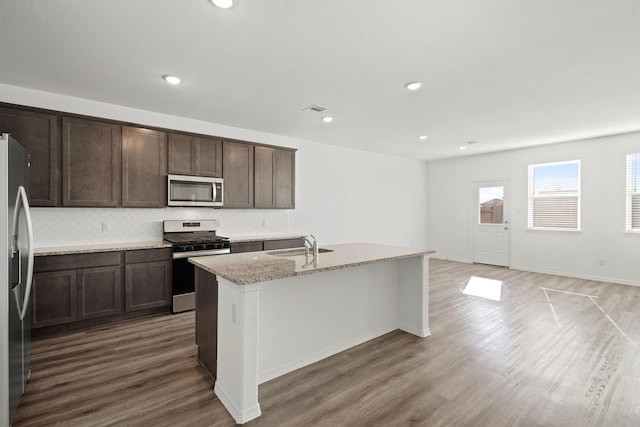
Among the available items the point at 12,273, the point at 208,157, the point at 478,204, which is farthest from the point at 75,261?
the point at 478,204

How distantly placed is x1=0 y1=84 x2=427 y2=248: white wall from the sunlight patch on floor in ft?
7.45

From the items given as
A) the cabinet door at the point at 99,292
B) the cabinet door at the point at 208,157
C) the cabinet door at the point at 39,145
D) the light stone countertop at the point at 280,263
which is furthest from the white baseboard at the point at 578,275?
the cabinet door at the point at 39,145

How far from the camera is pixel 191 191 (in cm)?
435

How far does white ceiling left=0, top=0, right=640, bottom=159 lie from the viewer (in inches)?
83.4

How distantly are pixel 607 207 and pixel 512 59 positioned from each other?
470cm

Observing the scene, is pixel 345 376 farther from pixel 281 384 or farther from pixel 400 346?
pixel 400 346

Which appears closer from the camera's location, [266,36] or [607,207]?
[266,36]

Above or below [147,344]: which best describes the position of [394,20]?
above

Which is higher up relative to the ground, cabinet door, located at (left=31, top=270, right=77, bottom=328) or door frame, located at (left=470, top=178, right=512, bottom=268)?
door frame, located at (left=470, top=178, right=512, bottom=268)

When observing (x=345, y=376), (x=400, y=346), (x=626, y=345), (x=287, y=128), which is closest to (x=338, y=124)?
(x=287, y=128)

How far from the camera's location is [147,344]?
3062 mm

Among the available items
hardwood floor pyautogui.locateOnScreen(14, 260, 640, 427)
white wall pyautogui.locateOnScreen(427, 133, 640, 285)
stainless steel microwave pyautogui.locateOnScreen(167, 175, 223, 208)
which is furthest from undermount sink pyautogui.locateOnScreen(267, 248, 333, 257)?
white wall pyautogui.locateOnScreen(427, 133, 640, 285)

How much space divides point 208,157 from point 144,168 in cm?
84

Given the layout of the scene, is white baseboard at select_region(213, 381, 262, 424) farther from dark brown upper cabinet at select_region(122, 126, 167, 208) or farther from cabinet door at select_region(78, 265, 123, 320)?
dark brown upper cabinet at select_region(122, 126, 167, 208)
